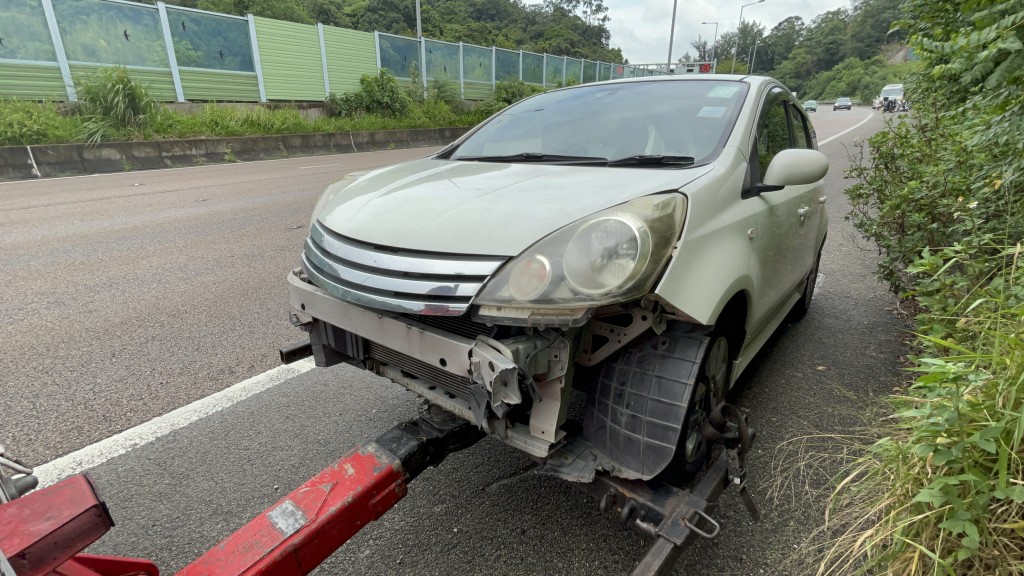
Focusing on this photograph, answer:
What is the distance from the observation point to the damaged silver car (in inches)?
60.1

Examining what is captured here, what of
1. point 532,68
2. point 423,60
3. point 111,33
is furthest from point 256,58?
point 532,68

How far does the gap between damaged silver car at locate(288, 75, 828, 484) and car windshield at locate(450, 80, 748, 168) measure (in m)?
0.02

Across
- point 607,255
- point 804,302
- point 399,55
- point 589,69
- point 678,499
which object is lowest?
point 804,302

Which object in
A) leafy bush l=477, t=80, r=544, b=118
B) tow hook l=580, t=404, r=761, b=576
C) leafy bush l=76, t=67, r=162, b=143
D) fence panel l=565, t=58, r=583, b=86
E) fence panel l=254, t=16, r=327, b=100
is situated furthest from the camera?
fence panel l=565, t=58, r=583, b=86

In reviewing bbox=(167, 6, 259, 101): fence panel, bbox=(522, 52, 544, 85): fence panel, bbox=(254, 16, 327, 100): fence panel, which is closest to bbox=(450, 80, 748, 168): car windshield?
bbox=(167, 6, 259, 101): fence panel

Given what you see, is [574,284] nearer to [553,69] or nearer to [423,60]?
[423,60]

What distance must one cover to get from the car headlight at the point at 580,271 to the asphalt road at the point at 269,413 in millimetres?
937

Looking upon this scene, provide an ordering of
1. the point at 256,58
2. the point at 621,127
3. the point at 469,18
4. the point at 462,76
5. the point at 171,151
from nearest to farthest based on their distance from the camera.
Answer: the point at 621,127 < the point at 171,151 < the point at 256,58 < the point at 462,76 < the point at 469,18

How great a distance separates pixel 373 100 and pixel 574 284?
64.5ft

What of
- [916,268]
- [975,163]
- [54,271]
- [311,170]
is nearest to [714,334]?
[916,268]

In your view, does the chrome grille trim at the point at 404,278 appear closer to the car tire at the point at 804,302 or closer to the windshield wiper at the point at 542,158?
the windshield wiper at the point at 542,158

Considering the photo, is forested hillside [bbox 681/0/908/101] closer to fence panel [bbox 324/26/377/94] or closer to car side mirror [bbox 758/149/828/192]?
fence panel [bbox 324/26/377/94]

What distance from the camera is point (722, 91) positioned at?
2658mm

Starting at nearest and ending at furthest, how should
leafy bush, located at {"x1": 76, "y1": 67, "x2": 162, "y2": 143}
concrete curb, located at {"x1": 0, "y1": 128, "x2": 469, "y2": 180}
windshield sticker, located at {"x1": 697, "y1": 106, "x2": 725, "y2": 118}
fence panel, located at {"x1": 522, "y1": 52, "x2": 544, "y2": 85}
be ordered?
windshield sticker, located at {"x1": 697, "y1": 106, "x2": 725, "y2": 118}
concrete curb, located at {"x1": 0, "y1": 128, "x2": 469, "y2": 180}
leafy bush, located at {"x1": 76, "y1": 67, "x2": 162, "y2": 143}
fence panel, located at {"x1": 522, "y1": 52, "x2": 544, "y2": 85}
